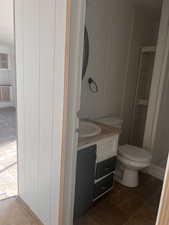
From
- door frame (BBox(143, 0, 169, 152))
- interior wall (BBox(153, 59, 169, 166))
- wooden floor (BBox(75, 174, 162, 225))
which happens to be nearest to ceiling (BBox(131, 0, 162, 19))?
door frame (BBox(143, 0, 169, 152))

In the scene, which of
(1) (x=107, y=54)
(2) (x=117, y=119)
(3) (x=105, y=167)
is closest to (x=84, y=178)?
(3) (x=105, y=167)

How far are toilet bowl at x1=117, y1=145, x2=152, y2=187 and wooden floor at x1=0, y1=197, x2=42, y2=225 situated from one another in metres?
1.06

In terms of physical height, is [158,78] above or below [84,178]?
above

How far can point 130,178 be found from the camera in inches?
79.6

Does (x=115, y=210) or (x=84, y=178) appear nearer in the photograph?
(x=84, y=178)

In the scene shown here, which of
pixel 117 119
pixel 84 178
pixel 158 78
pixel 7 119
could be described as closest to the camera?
pixel 84 178

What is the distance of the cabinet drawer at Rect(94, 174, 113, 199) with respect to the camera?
162cm

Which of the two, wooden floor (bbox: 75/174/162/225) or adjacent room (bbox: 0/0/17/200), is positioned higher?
adjacent room (bbox: 0/0/17/200)

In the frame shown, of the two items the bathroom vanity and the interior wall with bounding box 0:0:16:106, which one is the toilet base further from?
the interior wall with bounding box 0:0:16:106

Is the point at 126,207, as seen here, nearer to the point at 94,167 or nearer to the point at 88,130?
the point at 94,167

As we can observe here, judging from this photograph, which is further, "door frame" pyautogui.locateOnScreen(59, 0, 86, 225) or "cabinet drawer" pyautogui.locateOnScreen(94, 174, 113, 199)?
"cabinet drawer" pyautogui.locateOnScreen(94, 174, 113, 199)

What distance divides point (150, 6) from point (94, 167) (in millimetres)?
2172

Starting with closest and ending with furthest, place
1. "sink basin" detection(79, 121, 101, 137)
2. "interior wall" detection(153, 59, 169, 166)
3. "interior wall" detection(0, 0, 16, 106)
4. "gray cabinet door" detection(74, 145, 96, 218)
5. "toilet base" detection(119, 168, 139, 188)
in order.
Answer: "gray cabinet door" detection(74, 145, 96, 218), "sink basin" detection(79, 121, 101, 137), "toilet base" detection(119, 168, 139, 188), "interior wall" detection(153, 59, 169, 166), "interior wall" detection(0, 0, 16, 106)

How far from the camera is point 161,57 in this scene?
79.1 inches
